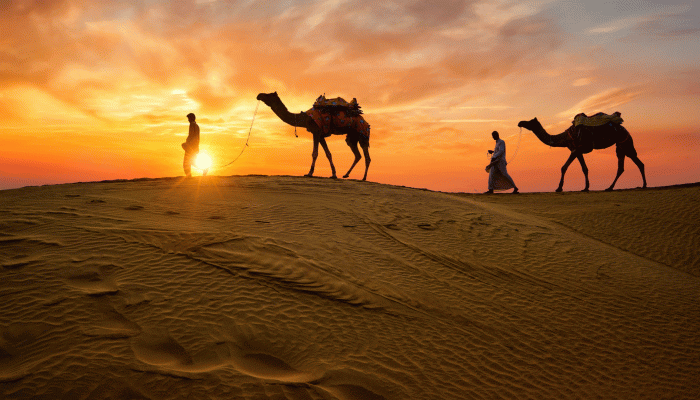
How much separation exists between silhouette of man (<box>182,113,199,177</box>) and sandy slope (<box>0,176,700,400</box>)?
4689 millimetres

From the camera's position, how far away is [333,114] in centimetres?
1237

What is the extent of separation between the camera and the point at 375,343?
3576mm

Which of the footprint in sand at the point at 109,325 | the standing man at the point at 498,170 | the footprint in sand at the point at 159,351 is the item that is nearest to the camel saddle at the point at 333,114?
the standing man at the point at 498,170

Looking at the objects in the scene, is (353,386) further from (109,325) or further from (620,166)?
(620,166)

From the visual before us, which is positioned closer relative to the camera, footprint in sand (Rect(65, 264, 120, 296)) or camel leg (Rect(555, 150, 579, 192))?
footprint in sand (Rect(65, 264, 120, 296))

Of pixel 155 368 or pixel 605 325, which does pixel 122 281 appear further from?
pixel 605 325

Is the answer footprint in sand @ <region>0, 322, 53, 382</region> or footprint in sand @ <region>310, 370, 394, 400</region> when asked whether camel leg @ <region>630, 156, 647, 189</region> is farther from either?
footprint in sand @ <region>0, 322, 53, 382</region>

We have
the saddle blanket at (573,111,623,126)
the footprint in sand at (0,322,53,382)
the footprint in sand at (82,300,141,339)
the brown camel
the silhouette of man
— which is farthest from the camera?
the brown camel

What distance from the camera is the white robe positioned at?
14492 millimetres

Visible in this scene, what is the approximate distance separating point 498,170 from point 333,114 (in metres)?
6.95

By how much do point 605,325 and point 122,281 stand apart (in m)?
5.42

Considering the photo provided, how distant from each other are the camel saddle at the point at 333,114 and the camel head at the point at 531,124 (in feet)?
25.9

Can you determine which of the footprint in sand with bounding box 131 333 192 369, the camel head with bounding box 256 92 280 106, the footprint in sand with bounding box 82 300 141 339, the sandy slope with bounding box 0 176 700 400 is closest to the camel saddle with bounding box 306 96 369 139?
the camel head with bounding box 256 92 280 106

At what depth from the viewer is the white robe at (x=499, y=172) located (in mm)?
14492
